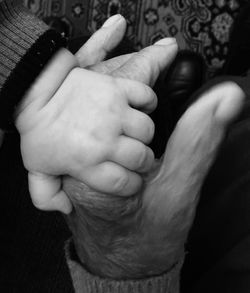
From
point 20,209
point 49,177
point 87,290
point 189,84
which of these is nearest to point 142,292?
point 87,290

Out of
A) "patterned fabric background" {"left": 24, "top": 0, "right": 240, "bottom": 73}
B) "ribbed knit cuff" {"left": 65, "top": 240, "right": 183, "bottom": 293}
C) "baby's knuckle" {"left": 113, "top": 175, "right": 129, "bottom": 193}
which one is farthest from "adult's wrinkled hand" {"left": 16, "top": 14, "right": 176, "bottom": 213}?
"patterned fabric background" {"left": 24, "top": 0, "right": 240, "bottom": 73}

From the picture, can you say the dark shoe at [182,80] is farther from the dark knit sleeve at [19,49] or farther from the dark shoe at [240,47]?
the dark knit sleeve at [19,49]

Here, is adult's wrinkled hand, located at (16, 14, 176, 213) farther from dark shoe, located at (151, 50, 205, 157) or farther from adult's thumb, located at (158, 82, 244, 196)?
dark shoe, located at (151, 50, 205, 157)

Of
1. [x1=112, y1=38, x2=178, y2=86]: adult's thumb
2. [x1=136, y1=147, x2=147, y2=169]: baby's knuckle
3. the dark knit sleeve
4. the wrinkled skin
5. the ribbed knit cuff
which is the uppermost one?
the dark knit sleeve

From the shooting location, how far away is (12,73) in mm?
347

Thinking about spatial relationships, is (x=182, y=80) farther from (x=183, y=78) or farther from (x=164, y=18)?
(x=164, y=18)

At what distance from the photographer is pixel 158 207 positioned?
0.38 metres

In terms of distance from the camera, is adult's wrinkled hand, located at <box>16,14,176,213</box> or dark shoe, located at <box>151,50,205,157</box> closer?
adult's wrinkled hand, located at <box>16,14,176,213</box>

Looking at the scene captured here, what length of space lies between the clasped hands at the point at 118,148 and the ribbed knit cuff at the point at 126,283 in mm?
35

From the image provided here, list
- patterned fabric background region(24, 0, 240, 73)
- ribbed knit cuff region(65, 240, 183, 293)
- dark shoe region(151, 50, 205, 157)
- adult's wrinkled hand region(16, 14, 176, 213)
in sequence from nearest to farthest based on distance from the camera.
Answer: adult's wrinkled hand region(16, 14, 176, 213) < ribbed knit cuff region(65, 240, 183, 293) < dark shoe region(151, 50, 205, 157) < patterned fabric background region(24, 0, 240, 73)

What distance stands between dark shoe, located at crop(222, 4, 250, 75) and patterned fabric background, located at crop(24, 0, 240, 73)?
0.82 feet

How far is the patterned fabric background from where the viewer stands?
131 cm

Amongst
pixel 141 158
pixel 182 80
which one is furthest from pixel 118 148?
pixel 182 80

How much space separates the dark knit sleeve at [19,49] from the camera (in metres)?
0.34
